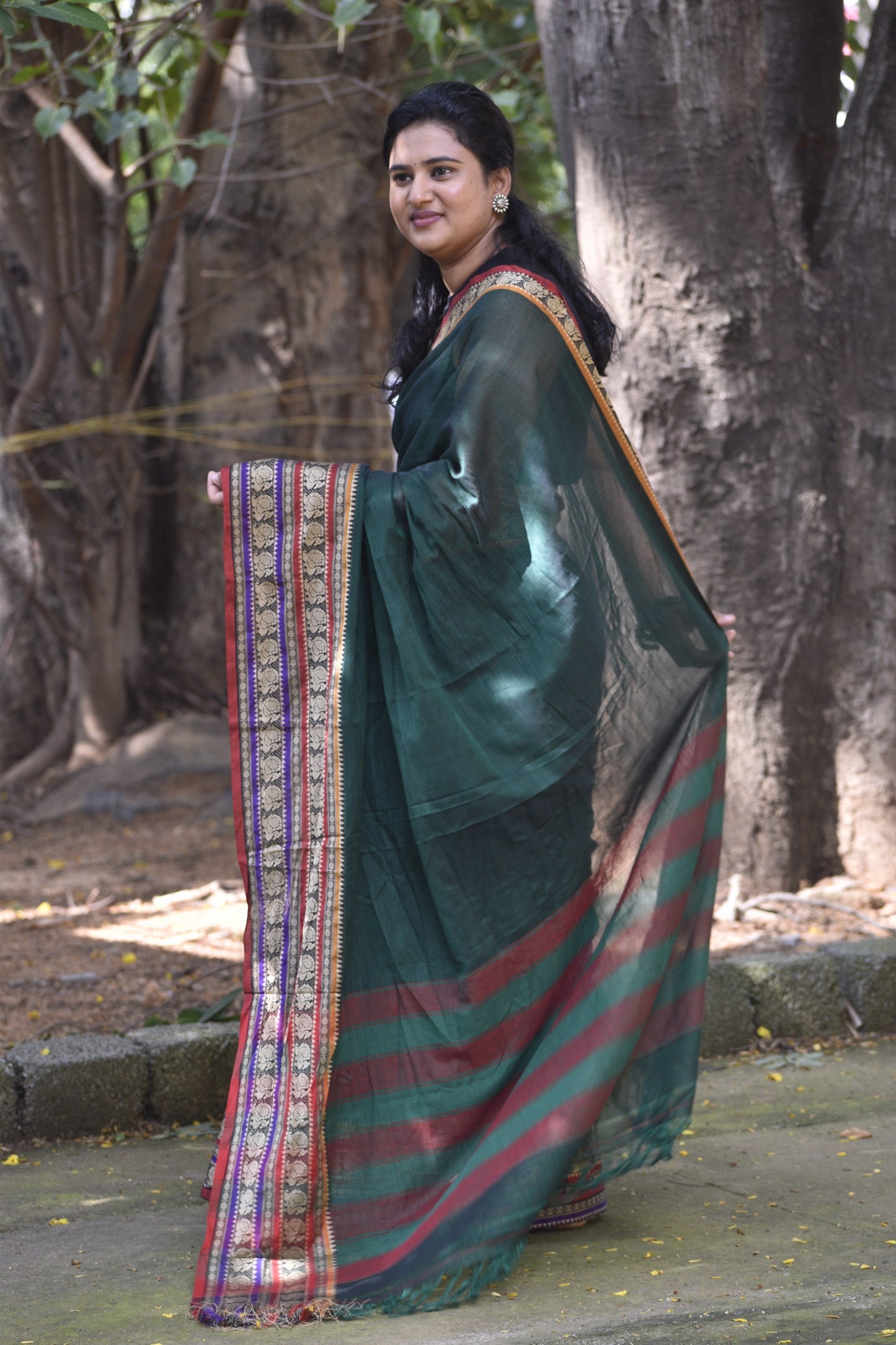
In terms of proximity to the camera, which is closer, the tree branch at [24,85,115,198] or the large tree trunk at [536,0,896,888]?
the large tree trunk at [536,0,896,888]

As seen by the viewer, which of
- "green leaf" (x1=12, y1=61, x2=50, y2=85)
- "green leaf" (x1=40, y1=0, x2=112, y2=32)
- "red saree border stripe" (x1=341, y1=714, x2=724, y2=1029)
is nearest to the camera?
"red saree border stripe" (x1=341, y1=714, x2=724, y2=1029)

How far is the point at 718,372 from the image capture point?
4.23 metres

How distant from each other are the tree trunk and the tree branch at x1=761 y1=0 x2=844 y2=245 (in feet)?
8.74

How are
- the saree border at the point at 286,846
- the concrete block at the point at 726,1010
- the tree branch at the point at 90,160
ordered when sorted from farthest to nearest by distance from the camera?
the tree branch at the point at 90,160, the concrete block at the point at 726,1010, the saree border at the point at 286,846

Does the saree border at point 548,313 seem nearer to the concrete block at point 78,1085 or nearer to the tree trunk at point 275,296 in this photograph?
the concrete block at point 78,1085

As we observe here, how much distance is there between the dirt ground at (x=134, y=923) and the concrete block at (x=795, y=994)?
14 centimetres

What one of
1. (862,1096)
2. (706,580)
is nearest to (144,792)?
(706,580)

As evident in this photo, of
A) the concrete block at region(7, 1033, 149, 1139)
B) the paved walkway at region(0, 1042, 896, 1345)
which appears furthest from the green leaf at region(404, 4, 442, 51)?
the paved walkway at region(0, 1042, 896, 1345)

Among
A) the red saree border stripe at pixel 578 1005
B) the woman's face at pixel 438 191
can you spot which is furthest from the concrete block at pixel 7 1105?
the woman's face at pixel 438 191

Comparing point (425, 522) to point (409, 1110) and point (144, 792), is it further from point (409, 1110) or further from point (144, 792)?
point (144, 792)

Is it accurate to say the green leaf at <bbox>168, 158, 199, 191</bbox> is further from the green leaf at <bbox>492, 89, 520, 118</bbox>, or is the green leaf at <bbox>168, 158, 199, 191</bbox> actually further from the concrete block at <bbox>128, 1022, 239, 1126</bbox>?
the concrete block at <bbox>128, 1022, 239, 1126</bbox>

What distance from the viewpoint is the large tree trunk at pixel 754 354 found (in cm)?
422

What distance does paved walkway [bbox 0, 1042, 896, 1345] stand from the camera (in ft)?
7.14

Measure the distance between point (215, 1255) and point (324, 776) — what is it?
31.5 inches
